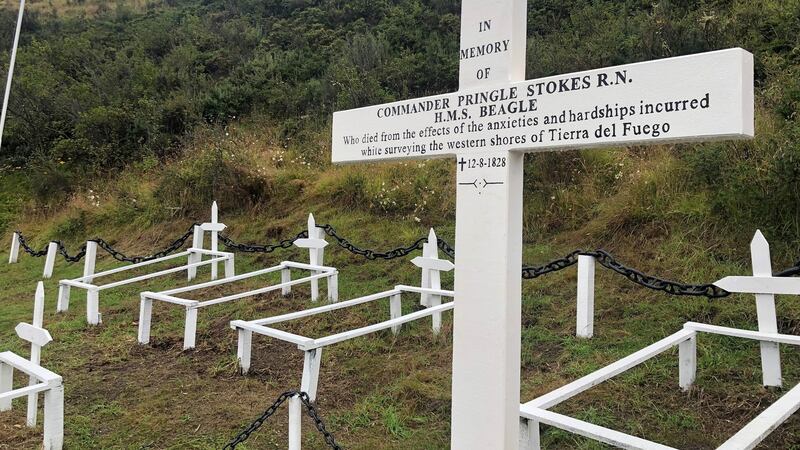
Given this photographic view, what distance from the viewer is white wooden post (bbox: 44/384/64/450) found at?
11.0ft

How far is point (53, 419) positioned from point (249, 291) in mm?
2928

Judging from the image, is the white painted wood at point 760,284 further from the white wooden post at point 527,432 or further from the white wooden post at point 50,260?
the white wooden post at point 50,260

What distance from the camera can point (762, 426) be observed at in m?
2.47

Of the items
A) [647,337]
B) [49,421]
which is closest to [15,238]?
[49,421]

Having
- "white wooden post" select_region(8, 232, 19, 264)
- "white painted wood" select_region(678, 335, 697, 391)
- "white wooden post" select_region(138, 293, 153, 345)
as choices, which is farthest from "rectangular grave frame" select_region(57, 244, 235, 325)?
"white painted wood" select_region(678, 335, 697, 391)

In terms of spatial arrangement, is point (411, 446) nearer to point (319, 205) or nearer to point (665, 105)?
point (665, 105)

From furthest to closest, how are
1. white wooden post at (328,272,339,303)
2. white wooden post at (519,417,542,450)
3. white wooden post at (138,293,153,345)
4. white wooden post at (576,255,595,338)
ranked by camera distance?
white wooden post at (328,272,339,303)
white wooden post at (138,293,153,345)
white wooden post at (576,255,595,338)
white wooden post at (519,417,542,450)

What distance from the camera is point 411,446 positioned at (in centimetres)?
340

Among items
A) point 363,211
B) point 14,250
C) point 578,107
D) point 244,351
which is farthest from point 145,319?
point 14,250

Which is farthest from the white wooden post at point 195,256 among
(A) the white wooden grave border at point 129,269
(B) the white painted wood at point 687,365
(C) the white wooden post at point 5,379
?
(B) the white painted wood at point 687,365

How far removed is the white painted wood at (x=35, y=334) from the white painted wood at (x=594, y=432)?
9.51 ft

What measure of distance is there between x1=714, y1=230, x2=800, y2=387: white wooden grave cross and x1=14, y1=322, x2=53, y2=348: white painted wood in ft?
13.8

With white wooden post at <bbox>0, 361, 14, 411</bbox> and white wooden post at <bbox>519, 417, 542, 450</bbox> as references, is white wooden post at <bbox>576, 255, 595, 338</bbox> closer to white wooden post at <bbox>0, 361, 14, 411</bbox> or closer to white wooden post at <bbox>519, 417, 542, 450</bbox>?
white wooden post at <bbox>519, 417, 542, 450</bbox>

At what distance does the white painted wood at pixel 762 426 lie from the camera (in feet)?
7.48
